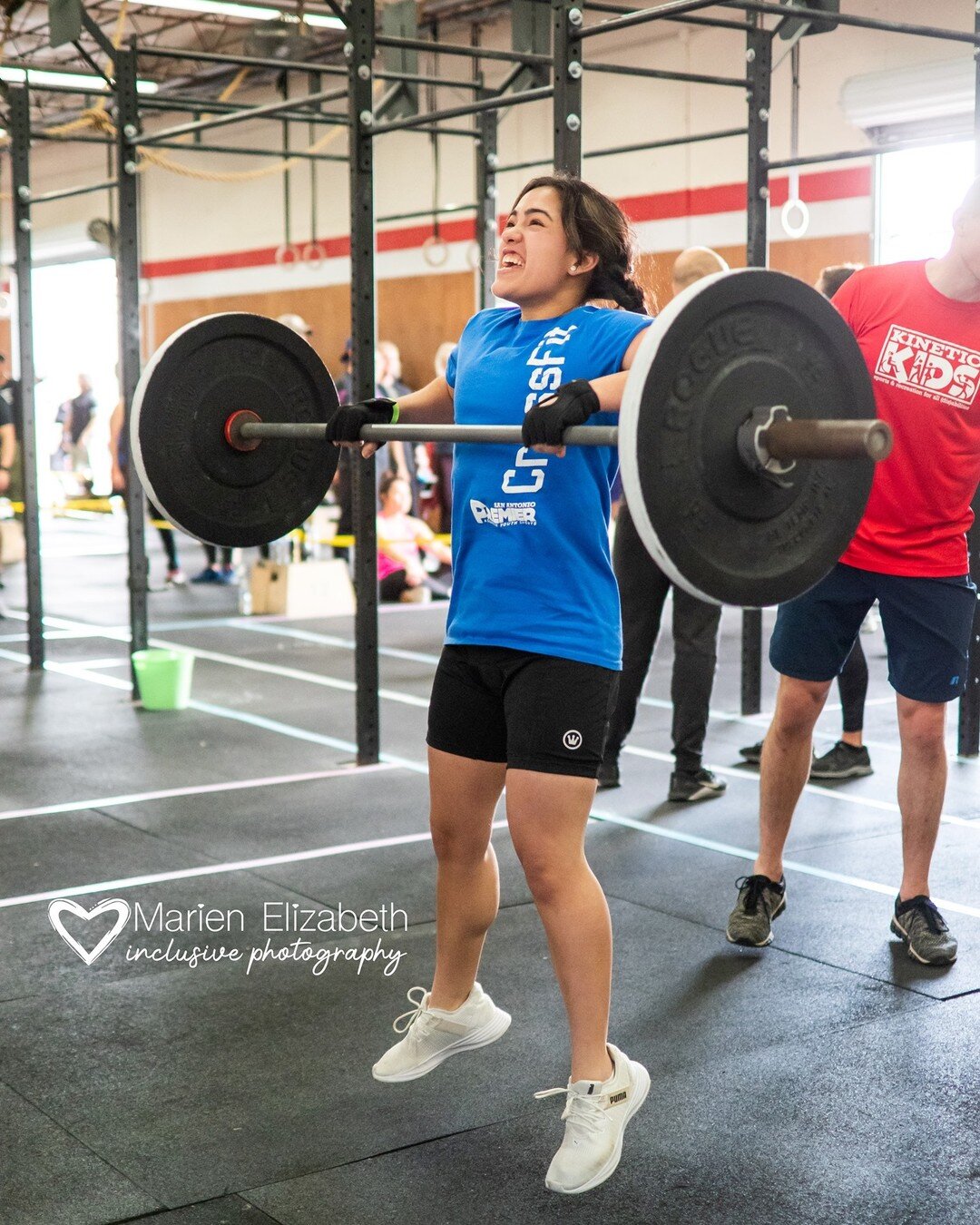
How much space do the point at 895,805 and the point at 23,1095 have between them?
99.1 inches

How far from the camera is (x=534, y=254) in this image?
1.97m

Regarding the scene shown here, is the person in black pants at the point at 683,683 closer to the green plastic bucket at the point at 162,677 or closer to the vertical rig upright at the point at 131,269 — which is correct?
the green plastic bucket at the point at 162,677

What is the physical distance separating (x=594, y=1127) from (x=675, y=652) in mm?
2147

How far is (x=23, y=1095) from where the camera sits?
219 cm

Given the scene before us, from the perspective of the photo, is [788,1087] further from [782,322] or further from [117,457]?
[117,457]

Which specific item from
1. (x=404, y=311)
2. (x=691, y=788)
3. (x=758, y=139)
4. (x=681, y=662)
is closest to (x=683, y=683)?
(x=681, y=662)

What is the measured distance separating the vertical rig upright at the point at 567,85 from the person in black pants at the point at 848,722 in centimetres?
107

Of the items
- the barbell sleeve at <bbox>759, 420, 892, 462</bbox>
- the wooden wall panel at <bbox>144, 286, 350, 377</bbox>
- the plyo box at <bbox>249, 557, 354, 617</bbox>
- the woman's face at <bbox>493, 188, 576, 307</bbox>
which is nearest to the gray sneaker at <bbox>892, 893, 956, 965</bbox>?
the barbell sleeve at <bbox>759, 420, 892, 462</bbox>

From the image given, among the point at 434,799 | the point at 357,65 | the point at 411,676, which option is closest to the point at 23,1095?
the point at 434,799

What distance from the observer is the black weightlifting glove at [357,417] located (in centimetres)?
232

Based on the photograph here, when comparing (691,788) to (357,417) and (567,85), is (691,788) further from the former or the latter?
(357,417)

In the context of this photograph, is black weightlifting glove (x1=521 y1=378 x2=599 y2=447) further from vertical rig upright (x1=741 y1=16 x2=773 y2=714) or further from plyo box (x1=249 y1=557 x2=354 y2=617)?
plyo box (x1=249 y1=557 x2=354 y2=617)

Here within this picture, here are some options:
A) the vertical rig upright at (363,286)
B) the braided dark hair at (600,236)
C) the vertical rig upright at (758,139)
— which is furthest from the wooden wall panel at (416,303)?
the braided dark hair at (600,236)

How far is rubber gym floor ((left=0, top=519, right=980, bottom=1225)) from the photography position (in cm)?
194
